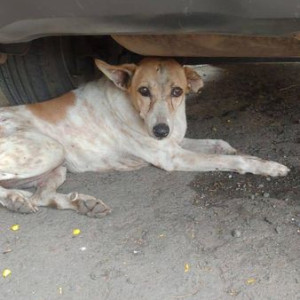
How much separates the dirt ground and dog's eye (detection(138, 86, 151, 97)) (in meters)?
0.59

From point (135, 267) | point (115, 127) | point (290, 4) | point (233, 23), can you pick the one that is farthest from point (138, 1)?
point (115, 127)

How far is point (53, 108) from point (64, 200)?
0.83 m

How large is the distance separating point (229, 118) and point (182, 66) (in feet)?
3.18

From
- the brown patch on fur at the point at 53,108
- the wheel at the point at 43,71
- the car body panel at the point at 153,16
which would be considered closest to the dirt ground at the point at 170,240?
the brown patch on fur at the point at 53,108

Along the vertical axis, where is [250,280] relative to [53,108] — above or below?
below

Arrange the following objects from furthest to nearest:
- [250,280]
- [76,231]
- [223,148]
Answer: [223,148] → [76,231] → [250,280]

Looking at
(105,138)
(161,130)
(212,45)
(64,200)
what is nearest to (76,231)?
(64,200)

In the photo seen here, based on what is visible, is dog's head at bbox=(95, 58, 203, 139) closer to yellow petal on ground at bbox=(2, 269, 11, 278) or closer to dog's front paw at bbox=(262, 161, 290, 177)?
dog's front paw at bbox=(262, 161, 290, 177)

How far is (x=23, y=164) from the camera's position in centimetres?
364

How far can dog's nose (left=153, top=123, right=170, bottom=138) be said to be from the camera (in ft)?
11.9

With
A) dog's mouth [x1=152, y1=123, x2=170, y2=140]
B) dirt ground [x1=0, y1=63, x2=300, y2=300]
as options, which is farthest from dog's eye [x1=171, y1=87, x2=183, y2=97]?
dirt ground [x1=0, y1=63, x2=300, y2=300]

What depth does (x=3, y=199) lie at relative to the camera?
11.6ft

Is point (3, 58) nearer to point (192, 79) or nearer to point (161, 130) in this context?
point (161, 130)

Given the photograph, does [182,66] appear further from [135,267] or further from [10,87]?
[135,267]
